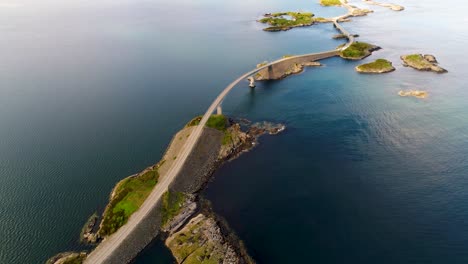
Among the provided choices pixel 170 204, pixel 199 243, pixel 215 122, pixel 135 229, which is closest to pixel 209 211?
pixel 170 204

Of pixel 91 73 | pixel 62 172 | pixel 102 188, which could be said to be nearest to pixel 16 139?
pixel 62 172

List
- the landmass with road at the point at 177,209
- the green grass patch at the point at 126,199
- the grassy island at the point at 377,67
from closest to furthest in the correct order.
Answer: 1. the landmass with road at the point at 177,209
2. the green grass patch at the point at 126,199
3. the grassy island at the point at 377,67

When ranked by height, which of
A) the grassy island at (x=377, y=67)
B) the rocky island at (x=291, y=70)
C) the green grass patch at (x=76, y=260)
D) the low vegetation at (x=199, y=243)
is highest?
the rocky island at (x=291, y=70)

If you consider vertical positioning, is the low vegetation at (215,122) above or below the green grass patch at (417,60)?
below

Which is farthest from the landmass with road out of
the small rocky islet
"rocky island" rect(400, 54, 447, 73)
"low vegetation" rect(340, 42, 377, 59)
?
"rocky island" rect(400, 54, 447, 73)

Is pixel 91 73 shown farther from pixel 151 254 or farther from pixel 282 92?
pixel 151 254

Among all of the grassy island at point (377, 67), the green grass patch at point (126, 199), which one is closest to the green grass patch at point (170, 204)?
the green grass patch at point (126, 199)

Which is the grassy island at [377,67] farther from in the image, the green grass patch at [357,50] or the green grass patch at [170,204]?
the green grass patch at [170,204]
